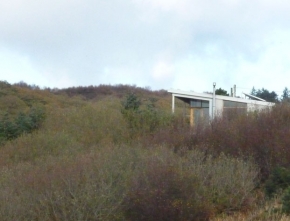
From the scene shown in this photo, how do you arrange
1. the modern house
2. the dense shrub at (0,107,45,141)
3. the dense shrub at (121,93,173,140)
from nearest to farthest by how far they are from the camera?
the dense shrub at (121,93,173,140) → the dense shrub at (0,107,45,141) → the modern house

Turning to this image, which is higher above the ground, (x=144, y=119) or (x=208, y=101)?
(x=208, y=101)

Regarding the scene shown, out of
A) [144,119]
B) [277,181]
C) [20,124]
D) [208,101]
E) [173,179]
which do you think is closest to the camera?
[173,179]

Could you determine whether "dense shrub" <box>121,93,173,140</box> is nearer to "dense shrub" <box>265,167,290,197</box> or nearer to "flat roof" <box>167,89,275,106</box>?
"flat roof" <box>167,89,275,106</box>

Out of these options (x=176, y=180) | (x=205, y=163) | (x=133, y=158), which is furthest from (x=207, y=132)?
(x=176, y=180)

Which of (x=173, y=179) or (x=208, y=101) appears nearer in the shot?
(x=173, y=179)

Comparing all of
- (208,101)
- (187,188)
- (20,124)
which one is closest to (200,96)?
(208,101)

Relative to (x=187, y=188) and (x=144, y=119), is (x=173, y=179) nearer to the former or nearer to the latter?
(x=187, y=188)

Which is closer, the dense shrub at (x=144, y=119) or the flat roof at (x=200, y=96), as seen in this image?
the dense shrub at (x=144, y=119)

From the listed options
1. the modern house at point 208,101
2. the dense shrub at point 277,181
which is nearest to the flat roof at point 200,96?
the modern house at point 208,101

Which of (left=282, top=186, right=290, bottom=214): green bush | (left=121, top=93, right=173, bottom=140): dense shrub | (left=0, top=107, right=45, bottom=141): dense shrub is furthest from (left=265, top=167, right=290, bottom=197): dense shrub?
(left=0, top=107, right=45, bottom=141): dense shrub

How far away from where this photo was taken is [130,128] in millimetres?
32688

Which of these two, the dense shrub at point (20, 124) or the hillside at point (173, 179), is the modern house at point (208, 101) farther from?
the hillside at point (173, 179)

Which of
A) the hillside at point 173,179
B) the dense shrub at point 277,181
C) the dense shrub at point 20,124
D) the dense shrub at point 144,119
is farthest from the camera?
the dense shrub at point 20,124

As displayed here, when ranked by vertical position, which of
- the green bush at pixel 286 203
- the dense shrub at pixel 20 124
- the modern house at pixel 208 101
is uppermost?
the modern house at pixel 208 101
